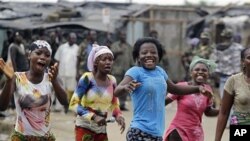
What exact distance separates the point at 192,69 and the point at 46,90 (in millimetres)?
1789

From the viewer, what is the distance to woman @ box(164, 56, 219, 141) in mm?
7013

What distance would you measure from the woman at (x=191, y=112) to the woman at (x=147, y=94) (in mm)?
808

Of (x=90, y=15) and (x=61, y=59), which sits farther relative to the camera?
(x=90, y=15)

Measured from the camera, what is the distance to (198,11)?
74.7 ft

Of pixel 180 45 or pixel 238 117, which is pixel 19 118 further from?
pixel 180 45

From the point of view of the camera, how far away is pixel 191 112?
7023 millimetres


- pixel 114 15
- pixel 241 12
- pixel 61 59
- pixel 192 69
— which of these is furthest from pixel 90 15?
pixel 192 69

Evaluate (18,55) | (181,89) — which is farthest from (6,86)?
(18,55)

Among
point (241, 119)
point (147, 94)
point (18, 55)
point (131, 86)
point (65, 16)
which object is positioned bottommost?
point (18, 55)

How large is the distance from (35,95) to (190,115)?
1.77 m

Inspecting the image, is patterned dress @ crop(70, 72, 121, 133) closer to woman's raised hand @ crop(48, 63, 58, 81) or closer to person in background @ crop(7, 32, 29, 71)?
woman's raised hand @ crop(48, 63, 58, 81)

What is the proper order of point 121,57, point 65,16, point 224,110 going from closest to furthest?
point 224,110, point 121,57, point 65,16

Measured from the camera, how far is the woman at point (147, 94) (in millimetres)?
6090

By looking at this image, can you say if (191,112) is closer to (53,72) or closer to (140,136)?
(140,136)
